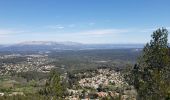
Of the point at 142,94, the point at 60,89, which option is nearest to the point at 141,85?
the point at 142,94

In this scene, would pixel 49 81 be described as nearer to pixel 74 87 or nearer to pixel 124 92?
pixel 124 92

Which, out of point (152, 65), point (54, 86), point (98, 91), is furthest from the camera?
point (98, 91)

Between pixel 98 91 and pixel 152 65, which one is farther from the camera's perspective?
pixel 98 91

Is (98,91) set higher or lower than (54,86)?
lower

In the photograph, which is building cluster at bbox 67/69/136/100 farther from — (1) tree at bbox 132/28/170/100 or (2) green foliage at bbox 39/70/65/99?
(1) tree at bbox 132/28/170/100

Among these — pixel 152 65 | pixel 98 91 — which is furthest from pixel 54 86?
pixel 98 91

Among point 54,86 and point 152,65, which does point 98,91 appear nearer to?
point 54,86

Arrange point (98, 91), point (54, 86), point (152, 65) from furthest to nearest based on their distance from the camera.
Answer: point (98, 91)
point (54, 86)
point (152, 65)

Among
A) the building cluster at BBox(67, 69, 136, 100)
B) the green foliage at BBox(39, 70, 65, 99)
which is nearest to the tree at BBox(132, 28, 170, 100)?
the green foliage at BBox(39, 70, 65, 99)
